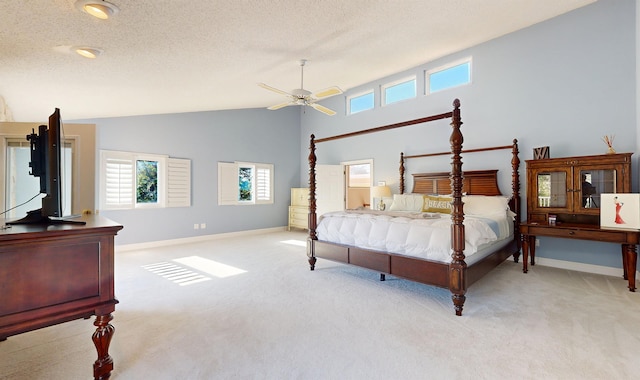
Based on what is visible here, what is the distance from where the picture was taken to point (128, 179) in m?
5.61

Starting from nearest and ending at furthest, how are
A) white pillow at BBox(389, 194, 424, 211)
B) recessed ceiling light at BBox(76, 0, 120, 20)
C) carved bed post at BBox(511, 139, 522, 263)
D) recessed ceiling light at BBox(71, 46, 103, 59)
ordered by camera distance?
1. recessed ceiling light at BBox(76, 0, 120, 20)
2. recessed ceiling light at BBox(71, 46, 103, 59)
3. carved bed post at BBox(511, 139, 522, 263)
4. white pillow at BBox(389, 194, 424, 211)

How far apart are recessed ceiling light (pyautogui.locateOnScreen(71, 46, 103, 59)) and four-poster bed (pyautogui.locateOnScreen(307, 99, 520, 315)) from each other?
8.57 ft

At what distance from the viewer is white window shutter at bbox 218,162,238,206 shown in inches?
273

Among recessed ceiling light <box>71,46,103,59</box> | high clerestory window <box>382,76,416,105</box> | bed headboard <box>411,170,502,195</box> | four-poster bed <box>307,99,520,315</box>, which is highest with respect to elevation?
high clerestory window <box>382,76,416,105</box>

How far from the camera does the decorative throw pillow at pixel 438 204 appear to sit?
4.59m

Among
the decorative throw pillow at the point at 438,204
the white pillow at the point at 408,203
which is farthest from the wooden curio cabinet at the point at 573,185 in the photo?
the white pillow at the point at 408,203

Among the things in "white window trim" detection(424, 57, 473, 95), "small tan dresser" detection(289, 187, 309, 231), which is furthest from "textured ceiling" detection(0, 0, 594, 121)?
"small tan dresser" detection(289, 187, 309, 231)

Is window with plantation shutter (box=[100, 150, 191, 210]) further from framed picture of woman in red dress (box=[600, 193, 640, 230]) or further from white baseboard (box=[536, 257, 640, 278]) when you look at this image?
framed picture of woman in red dress (box=[600, 193, 640, 230])

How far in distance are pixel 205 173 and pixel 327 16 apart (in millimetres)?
4741

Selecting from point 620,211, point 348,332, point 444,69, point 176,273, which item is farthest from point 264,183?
point 620,211

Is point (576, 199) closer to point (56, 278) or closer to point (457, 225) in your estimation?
point (457, 225)

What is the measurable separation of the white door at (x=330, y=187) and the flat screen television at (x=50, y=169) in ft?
19.4

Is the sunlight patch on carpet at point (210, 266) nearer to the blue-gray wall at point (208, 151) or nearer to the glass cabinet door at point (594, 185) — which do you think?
the blue-gray wall at point (208, 151)

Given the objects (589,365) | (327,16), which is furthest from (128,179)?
(589,365)
